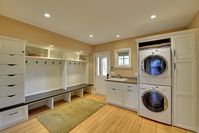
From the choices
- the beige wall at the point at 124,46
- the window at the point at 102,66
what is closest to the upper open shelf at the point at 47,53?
the window at the point at 102,66

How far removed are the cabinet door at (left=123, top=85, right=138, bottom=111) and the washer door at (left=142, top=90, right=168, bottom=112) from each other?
344 mm

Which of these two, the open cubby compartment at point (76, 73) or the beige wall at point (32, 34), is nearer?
the beige wall at point (32, 34)

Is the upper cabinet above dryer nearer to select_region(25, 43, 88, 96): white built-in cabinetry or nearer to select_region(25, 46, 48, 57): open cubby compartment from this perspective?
select_region(25, 43, 88, 96): white built-in cabinetry

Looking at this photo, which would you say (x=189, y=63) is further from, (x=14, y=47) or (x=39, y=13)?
(x=14, y=47)

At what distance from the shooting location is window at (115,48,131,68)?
414 cm

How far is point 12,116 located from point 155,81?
11.6ft

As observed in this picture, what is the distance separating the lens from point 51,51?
3.88 meters

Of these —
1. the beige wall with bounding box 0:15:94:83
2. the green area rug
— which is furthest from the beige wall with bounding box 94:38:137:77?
→ the green area rug

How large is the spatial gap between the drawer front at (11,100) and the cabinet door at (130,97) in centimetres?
293

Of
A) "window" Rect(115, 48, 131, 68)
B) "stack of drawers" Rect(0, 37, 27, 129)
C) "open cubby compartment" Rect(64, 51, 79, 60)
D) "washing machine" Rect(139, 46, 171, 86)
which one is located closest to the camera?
"stack of drawers" Rect(0, 37, 27, 129)

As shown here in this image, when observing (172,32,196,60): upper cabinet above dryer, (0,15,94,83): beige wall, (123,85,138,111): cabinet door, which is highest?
(0,15,94,83): beige wall

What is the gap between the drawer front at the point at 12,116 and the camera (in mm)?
2230

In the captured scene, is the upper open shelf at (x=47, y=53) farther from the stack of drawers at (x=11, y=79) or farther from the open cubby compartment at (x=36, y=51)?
A: the stack of drawers at (x=11, y=79)

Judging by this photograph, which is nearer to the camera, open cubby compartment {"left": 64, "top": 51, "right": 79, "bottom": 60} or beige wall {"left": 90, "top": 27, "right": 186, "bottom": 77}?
beige wall {"left": 90, "top": 27, "right": 186, "bottom": 77}
